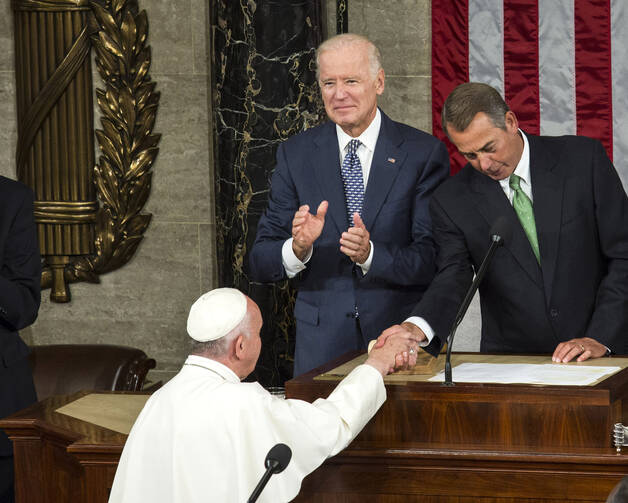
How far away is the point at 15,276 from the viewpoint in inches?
154

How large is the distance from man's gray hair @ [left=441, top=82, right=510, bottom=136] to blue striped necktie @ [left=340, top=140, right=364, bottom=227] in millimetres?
619

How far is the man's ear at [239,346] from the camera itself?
2674 millimetres

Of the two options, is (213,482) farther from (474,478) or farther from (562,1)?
(562,1)

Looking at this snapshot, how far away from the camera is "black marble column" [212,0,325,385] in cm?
577

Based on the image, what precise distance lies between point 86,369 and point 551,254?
3004mm

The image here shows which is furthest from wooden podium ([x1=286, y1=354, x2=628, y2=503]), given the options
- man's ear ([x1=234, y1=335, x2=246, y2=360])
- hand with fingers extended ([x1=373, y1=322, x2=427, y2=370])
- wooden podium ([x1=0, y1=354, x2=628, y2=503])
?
man's ear ([x1=234, y1=335, x2=246, y2=360])

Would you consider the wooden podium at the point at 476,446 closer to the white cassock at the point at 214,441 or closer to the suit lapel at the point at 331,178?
the white cassock at the point at 214,441

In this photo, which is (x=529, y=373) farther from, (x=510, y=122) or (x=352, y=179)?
(x=352, y=179)

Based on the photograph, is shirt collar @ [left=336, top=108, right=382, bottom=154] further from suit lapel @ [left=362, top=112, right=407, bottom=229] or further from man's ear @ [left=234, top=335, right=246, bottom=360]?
man's ear @ [left=234, top=335, right=246, bottom=360]

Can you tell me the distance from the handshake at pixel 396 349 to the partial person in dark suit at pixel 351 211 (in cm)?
59

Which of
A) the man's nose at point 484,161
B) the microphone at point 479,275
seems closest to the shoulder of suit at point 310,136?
the man's nose at point 484,161

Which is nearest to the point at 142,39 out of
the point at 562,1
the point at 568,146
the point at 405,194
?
the point at 562,1

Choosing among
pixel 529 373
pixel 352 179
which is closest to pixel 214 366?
pixel 529 373

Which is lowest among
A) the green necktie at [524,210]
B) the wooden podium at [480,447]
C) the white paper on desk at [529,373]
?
the wooden podium at [480,447]
